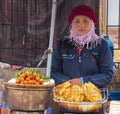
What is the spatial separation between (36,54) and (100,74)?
5.48 feet

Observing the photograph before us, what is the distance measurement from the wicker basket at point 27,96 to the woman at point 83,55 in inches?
13.1

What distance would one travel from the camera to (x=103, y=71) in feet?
8.96

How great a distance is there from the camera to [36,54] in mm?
4289

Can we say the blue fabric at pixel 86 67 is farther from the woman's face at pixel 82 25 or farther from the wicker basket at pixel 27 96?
the wicker basket at pixel 27 96

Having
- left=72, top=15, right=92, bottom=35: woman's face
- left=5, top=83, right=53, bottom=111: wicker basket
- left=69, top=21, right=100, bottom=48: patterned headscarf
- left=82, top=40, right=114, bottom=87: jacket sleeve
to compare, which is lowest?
left=5, top=83, right=53, bottom=111: wicker basket

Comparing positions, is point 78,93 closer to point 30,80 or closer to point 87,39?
point 30,80

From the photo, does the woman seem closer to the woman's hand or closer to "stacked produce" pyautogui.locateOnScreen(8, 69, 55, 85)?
the woman's hand

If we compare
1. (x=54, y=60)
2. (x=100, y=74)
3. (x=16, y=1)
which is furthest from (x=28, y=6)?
(x=100, y=74)

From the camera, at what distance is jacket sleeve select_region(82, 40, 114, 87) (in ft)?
8.81

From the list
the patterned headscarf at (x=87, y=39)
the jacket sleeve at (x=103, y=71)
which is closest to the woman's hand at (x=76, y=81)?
the jacket sleeve at (x=103, y=71)

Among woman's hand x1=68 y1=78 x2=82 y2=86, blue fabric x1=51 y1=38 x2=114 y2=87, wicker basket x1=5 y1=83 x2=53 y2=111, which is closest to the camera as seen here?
wicker basket x1=5 y1=83 x2=53 y2=111

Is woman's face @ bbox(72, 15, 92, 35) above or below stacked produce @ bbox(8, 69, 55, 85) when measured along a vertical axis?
above

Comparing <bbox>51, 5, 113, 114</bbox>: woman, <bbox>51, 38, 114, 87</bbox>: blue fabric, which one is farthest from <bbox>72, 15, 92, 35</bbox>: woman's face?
<bbox>51, 38, 114, 87</bbox>: blue fabric

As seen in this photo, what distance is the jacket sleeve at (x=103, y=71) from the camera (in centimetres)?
269
